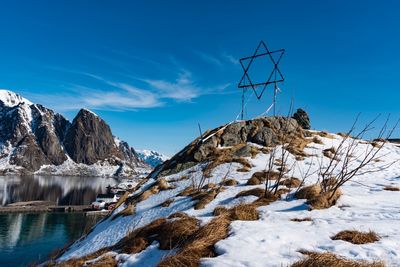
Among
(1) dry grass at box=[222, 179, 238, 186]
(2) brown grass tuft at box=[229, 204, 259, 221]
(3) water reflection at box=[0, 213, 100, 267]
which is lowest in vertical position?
(3) water reflection at box=[0, 213, 100, 267]

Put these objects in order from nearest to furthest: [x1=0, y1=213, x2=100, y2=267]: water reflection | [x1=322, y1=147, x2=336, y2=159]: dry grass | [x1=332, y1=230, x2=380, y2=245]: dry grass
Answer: [x1=332, y1=230, x2=380, y2=245]: dry grass
[x1=322, y1=147, x2=336, y2=159]: dry grass
[x1=0, y1=213, x2=100, y2=267]: water reflection

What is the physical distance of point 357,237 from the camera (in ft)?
26.7

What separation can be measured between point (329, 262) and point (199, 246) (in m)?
3.08

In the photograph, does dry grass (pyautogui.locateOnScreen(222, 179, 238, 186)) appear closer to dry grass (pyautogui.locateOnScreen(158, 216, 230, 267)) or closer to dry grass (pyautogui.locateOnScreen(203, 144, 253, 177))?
dry grass (pyautogui.locateOnScreen(203, 144, 253, 177))

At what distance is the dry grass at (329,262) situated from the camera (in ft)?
20.8

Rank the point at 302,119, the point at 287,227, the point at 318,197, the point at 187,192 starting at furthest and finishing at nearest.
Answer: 1. the point at 302,119
2. the point at 187,192
3. the point at 318,197
4. the point at 287,227

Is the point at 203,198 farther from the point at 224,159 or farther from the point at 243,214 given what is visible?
the point at 224,159

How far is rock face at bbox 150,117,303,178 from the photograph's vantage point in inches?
1025

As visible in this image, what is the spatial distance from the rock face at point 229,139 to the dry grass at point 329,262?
730 inches

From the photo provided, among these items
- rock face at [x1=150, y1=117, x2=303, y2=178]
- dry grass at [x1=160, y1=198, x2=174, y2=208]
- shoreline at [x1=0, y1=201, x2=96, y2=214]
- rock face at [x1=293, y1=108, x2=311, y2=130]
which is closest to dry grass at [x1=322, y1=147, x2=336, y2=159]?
rock face at [x1=150, y1=117, x2=303, y2=178]

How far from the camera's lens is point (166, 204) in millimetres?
16312

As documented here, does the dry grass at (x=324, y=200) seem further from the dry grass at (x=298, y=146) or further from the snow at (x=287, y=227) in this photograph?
the dry grass at (x=298, y=146)

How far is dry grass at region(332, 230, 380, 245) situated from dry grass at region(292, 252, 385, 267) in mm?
1594

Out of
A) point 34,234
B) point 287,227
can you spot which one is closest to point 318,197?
point 287,227
